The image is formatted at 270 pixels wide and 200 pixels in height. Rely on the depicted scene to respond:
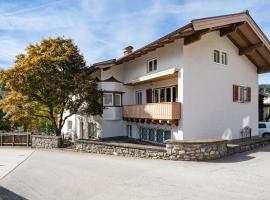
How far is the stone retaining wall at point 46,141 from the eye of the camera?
2461 centimetres

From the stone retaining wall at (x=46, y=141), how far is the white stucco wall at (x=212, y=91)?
11.1m

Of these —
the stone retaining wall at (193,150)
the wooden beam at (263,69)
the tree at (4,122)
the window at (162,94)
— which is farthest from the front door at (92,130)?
the wooden beam at (263,69)

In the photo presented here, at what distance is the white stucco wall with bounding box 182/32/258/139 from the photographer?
66.3 feet

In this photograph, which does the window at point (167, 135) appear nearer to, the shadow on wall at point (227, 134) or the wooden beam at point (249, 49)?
the shadow on wall at point (227, 134)

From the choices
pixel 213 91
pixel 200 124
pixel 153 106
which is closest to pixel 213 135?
pixel 200 124

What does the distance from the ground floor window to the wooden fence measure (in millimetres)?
10807

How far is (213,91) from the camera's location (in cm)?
2183

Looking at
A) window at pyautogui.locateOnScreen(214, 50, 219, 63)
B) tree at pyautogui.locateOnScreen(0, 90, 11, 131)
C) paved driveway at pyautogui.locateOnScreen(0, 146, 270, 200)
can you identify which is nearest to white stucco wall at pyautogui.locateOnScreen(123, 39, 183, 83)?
window at pyautogui.locateOnScreen(214, 50, 219, 63)

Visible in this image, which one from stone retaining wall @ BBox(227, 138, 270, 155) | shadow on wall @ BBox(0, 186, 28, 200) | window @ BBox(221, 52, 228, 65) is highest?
window @ BBox(221, 52, 228, 65)

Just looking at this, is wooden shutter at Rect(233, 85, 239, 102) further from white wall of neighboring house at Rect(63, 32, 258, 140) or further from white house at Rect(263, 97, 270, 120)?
white house at Rect(263, 97, 270, 120)

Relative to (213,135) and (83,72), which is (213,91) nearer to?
(213,135)

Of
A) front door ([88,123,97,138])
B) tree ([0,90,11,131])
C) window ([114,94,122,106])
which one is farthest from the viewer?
tree ([0,90,11,131])

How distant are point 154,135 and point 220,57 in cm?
802

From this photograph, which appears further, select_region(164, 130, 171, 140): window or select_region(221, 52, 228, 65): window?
select_region(221, 52, 228, 65): window
